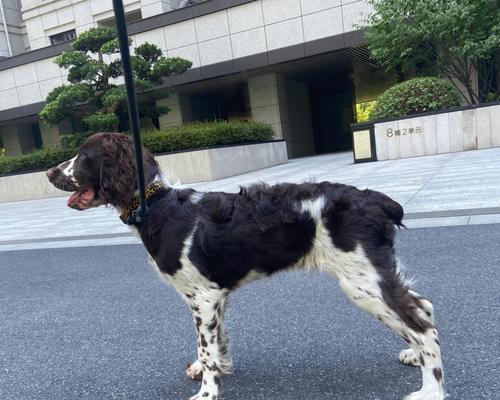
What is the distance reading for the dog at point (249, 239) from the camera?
2305 mm

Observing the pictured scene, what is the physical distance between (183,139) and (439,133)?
28.7ft

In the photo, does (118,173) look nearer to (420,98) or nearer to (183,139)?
(183,139)

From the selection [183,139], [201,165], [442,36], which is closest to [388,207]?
[201,165]

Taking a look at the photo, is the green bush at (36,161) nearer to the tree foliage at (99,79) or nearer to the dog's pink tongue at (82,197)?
the tree foliage at (99,79)

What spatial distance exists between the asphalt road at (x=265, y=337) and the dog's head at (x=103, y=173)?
1.21m

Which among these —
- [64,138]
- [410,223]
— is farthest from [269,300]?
[64,138]

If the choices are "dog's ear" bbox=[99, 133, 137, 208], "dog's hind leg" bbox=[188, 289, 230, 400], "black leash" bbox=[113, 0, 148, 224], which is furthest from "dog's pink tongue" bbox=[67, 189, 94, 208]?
"dog's hind leg" bbox=[188, 289, 230, 400]

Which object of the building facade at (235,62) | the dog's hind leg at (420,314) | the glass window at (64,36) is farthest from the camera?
the glass window at (64,36)

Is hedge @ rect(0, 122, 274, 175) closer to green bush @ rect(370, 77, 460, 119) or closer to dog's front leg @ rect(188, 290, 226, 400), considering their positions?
green bush @ rect(370, 77, 460, 119)

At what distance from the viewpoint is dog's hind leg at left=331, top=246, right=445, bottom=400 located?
2256 millimetres

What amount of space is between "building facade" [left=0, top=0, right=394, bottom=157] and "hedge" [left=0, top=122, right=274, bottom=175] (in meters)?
4.50

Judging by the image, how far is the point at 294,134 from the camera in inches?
963

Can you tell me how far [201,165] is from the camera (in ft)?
50.3

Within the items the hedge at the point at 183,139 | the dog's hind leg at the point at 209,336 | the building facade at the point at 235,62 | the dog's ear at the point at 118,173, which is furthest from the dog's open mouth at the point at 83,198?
the building facade at the point at 235,62
